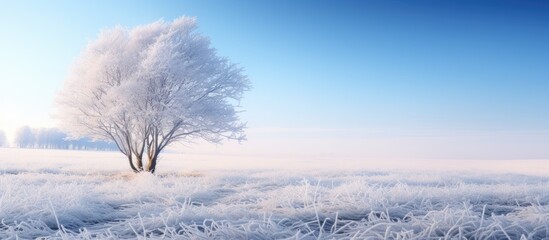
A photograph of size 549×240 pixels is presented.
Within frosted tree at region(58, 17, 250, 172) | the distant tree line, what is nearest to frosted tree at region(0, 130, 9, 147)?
the distant tree line

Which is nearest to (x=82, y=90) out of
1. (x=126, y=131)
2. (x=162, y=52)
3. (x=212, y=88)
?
(x=126, y=131)

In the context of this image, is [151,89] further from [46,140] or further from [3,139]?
[3,139]

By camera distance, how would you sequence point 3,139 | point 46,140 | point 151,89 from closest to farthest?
point 151,89 → point 46,140 → point 3,139

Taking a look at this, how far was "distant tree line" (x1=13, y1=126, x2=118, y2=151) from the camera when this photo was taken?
9788cm

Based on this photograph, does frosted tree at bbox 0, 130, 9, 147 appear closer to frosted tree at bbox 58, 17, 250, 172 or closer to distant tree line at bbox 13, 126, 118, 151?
distant tree line at bbox 13, 126, 118, 151

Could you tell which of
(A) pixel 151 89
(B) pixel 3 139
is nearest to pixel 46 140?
(B) pixel 3 139

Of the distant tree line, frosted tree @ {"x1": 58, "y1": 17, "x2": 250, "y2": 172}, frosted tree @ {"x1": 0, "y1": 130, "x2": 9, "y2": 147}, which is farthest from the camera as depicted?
frosted tree @ {"x1": 0, "y1": 130, "x2": 9, "y2": 147}

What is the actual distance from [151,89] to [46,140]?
96752 mm

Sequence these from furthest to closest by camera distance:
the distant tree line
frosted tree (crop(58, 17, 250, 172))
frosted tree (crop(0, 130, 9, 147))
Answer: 1. frosted tree (crop(0, 130, 9, 147))
2. the distant tree line
3. frosted tree (crop(58, 17, 250, 172))

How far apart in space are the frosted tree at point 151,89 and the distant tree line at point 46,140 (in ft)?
284

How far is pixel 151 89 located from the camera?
17.1 m

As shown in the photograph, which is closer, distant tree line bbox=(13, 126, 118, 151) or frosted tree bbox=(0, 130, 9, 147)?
distant tree line bbox=(13, 126, 118, 151)

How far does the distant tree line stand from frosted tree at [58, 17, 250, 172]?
86.7 metres

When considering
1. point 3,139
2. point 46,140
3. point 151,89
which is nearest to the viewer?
point 151,89
